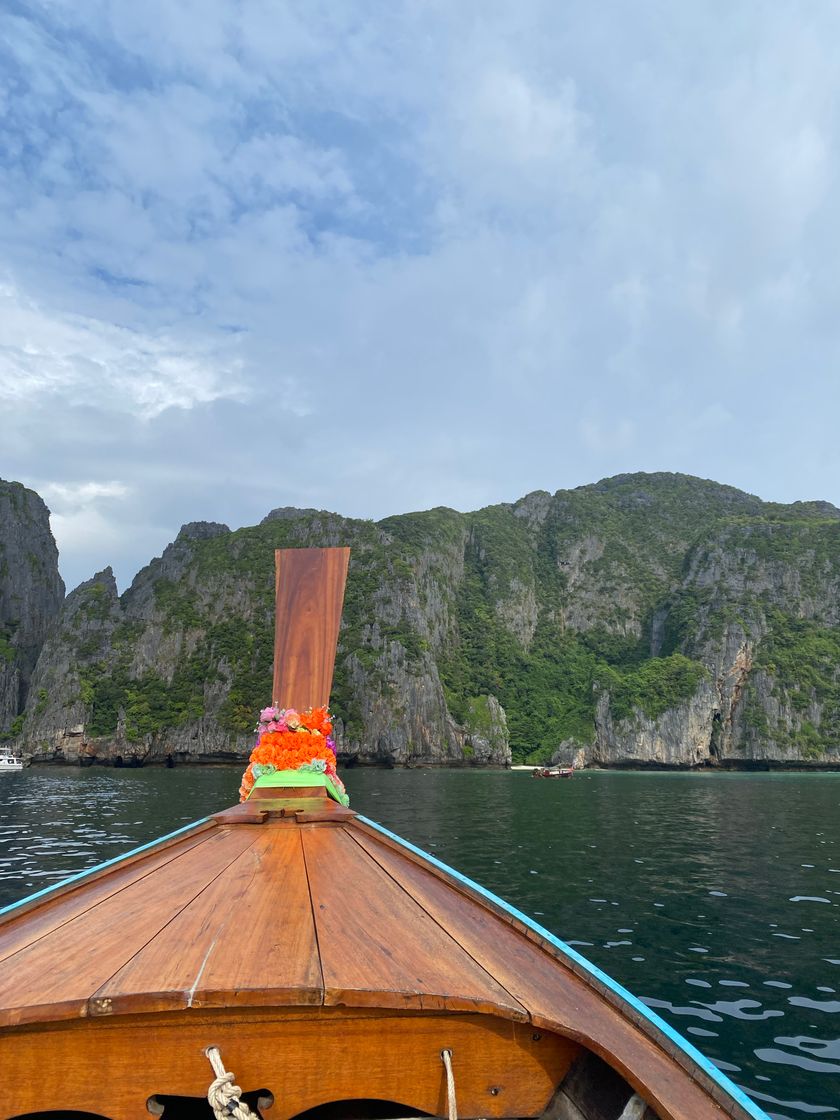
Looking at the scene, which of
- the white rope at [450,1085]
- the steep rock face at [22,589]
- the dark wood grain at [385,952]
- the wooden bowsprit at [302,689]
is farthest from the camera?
the steep rock face at [22,589]

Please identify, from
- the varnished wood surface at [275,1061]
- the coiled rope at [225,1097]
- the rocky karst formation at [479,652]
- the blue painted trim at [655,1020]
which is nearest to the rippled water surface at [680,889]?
the blue painted trim at [655,1020]

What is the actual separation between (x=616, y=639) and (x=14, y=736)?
102 metres

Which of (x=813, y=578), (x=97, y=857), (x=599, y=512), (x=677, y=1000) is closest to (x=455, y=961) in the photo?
(x=677, y=1000)

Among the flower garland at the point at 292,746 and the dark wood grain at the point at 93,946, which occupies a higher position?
the flower garland at the point at 292,746

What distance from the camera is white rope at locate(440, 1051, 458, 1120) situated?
2.20m

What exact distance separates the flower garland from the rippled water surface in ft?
13.0

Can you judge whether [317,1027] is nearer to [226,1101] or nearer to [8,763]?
[226,1101]

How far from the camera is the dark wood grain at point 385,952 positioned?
232 centimetres

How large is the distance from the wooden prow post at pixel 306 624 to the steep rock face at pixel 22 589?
103673 mm

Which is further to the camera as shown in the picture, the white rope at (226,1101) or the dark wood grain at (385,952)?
the dark wood grain at (385,952)

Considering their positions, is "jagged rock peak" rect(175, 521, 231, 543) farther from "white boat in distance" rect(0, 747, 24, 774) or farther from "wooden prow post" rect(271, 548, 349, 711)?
"wooden prow post" rect(271, 548, 349, 711)

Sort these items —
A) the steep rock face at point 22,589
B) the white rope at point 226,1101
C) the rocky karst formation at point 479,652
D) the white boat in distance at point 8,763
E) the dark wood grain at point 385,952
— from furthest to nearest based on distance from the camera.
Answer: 1. the steep rock face at point 22,589
2. the rocky karst formation at point 479,652
3. the white boat in distance at point 8,763
4. the dark wood grain at point 385,952
5. the white rope at point 226,1101

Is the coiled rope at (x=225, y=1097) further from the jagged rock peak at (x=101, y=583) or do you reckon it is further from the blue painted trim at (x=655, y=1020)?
the jagged rock peak at (x=101, y=583)

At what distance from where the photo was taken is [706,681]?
94.8m
